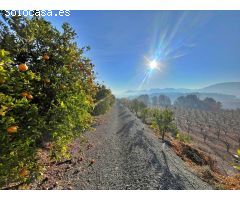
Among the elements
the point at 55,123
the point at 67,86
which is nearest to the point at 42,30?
the point at 67,86

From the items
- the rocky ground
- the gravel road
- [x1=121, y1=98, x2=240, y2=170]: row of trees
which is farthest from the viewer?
[x1=121, y1=98, x2=240, y2=170]: row of trees

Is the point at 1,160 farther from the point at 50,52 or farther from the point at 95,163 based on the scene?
the point at 95,163

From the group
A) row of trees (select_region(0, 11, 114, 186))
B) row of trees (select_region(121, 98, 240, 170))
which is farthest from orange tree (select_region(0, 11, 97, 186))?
row of trees (select_region(121, 98, 240, 170))

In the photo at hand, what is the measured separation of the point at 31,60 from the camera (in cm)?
935

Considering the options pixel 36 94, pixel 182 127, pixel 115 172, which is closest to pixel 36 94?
pixel 36 94

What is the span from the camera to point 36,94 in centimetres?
863

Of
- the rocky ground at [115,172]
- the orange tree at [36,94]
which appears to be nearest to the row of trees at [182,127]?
the rocky ground at [115,172]

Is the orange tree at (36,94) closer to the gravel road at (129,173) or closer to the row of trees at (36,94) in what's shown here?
the row of trees at (36,94)

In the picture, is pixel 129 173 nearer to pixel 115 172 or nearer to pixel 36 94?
pixel 115 172

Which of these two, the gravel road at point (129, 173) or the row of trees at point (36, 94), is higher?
the row of trees at point (36, 94)

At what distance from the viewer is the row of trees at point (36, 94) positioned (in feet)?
21.8

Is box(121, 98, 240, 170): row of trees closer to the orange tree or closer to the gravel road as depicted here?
the gravel road

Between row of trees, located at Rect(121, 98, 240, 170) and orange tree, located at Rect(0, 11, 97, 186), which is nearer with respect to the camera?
orange tree, located at Rect(0, 11, 97, 186)

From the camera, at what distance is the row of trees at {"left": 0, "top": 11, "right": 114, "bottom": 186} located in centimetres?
664
